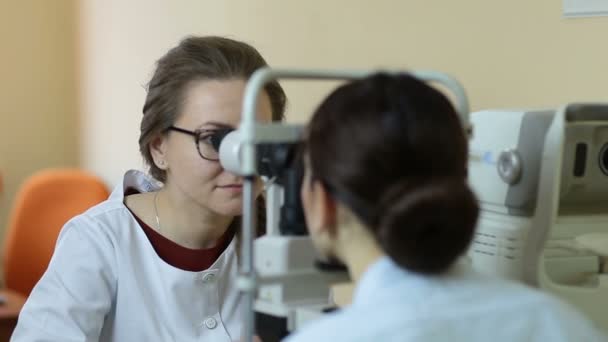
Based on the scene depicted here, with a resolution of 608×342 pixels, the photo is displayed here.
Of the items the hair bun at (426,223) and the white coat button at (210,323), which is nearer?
the hair bun at (426,223)

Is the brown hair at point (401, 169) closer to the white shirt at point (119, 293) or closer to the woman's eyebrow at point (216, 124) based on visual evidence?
the woman's eyebrow at point (216, 124)

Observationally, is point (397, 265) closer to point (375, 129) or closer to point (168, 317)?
point (375, 129)

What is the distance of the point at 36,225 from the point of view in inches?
119

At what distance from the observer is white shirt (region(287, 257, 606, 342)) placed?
78 centimetres

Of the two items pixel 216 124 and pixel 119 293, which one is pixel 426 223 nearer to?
pixel 216 124

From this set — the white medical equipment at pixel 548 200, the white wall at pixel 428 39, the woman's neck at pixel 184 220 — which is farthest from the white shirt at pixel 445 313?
the white wall at pixel 428 39

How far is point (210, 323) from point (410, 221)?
766 mm

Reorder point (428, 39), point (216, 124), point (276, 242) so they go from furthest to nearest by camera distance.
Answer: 1. point (428, 39)
2. point (216, 124)
3. point (276, 242)

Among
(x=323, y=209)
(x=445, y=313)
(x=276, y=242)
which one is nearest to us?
(x=445, y=313)

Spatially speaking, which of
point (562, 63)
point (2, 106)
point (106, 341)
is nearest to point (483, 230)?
point (562, 63)

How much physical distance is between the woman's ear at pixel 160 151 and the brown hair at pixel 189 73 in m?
0.01

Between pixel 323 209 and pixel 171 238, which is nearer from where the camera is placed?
pixel 323 209

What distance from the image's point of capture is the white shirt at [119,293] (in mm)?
1360

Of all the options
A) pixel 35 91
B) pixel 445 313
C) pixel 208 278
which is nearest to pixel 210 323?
pixel 208 278
